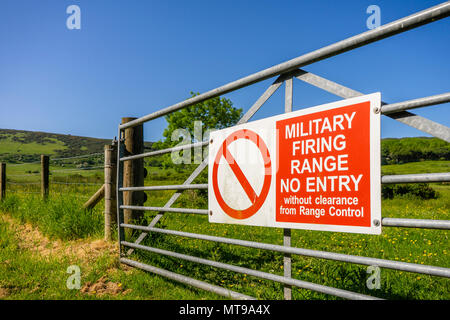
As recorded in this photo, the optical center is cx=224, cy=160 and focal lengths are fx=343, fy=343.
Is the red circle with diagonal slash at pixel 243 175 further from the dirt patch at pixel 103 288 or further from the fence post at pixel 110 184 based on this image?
the fence post at pixel 110 184

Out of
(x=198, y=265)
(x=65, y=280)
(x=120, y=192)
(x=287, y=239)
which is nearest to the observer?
(x=287, y=239)

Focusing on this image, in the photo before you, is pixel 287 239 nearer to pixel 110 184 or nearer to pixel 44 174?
pixel 110 184

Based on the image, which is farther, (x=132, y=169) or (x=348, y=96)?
(x=132, y=169)

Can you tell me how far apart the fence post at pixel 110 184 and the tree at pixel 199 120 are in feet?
57.7

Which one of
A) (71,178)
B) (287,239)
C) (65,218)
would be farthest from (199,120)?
(287,239)

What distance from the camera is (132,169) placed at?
501 centimetres

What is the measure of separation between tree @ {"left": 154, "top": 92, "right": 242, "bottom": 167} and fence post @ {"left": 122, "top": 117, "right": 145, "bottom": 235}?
17.8m

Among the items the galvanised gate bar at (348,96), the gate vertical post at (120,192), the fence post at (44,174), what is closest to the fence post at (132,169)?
the gate vertical post at (120,192)

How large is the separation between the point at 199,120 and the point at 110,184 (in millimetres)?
20114

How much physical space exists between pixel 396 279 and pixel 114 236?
3747 millimetres
